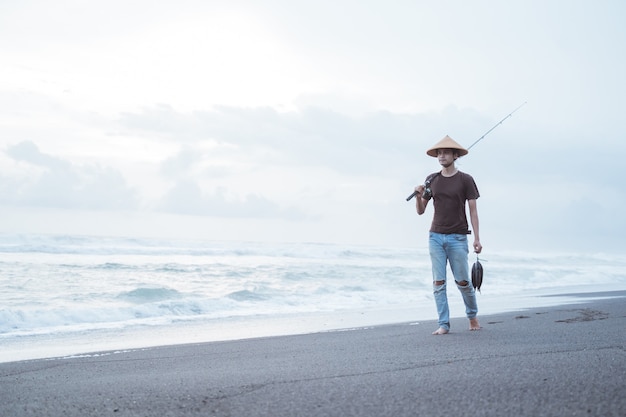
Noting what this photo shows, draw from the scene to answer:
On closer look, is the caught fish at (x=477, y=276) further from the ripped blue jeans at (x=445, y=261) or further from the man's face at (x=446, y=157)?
the man's face at (x=446, y=157)

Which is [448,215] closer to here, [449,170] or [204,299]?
[449,170]

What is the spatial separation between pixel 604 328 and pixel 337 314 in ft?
19.2

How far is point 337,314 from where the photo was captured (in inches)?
445

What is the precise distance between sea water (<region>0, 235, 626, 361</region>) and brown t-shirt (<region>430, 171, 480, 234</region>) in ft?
1.62

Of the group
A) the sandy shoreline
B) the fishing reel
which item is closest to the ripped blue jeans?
the fishing reel

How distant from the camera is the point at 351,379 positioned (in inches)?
138

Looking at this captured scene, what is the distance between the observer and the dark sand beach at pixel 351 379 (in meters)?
2.77

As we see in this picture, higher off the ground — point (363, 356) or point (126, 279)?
point (126, 279)

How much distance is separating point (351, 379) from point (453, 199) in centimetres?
305

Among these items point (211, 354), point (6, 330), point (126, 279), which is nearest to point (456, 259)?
point (211, 354)

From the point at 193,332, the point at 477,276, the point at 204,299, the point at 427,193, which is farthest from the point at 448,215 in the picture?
the point at 204,299

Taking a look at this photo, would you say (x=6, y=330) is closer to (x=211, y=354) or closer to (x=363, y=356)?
(x=211, y=354)

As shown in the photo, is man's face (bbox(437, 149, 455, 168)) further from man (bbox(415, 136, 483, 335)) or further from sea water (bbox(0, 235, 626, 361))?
sea water (bbox(0, 235, 626, 361))

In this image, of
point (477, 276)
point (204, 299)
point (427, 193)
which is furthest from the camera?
point (204, 299)
